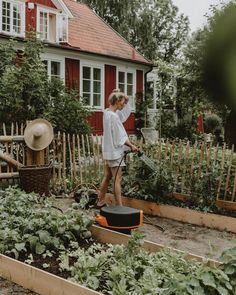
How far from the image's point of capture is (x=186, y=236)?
21.8ft

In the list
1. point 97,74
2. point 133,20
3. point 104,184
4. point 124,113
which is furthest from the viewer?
point 133,20

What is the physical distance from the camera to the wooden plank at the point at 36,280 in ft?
13.1

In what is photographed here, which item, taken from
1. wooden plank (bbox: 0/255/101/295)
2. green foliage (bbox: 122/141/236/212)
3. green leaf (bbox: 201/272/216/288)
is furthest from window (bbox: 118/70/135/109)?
green leaf (bbox: 201/272/216/288)

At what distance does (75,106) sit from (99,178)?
122 inches

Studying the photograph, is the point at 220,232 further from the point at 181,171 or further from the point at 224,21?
the point at 224,21

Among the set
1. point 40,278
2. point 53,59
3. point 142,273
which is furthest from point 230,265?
point 53,59

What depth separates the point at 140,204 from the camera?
7984 millimetres

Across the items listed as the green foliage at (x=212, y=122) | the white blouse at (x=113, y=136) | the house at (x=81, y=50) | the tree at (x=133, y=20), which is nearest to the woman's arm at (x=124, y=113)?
the white blouse at (x=113, y=136)

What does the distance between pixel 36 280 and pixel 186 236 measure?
2795 mm

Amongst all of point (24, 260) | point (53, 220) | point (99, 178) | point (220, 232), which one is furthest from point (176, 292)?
point (99, 178)

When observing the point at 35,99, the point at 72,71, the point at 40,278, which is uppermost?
the point at 72,71

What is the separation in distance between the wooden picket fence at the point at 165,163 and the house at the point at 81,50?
→ 8.44m

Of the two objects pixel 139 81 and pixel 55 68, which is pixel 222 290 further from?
pixel 139 81

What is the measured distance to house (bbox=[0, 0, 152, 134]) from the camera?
742 inches
